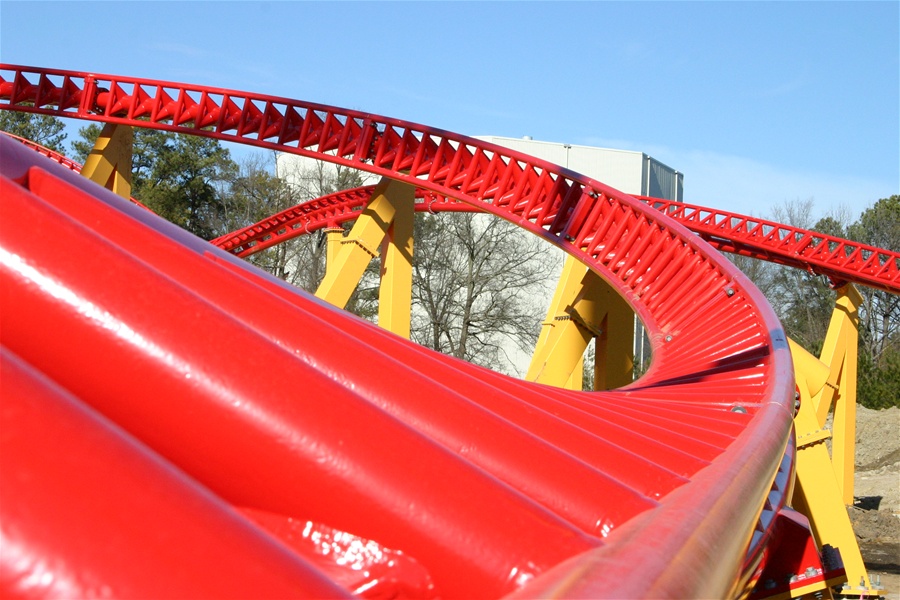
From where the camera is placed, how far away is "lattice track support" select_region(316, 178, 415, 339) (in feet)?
36.4

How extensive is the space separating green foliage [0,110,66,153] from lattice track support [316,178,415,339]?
76.5 feet

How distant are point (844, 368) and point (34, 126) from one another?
89.4 feet

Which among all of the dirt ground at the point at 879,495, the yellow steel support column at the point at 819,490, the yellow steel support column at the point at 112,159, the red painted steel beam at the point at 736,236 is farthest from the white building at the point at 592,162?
the yellow steel support column at the point at 819,490

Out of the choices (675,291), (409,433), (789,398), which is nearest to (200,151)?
(675,291)

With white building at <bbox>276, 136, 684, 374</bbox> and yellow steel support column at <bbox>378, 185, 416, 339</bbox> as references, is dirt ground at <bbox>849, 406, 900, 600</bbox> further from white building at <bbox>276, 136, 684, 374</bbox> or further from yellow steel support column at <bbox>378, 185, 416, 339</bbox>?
white building at <bbox>276, 136, 684, 374</bbox>

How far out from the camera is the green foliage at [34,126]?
3161 cm

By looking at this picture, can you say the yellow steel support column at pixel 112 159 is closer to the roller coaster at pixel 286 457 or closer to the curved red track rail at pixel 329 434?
the roller coaster at pixel 286 457

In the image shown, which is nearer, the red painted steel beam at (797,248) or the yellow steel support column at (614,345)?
the yellow steel support column at (614,345)

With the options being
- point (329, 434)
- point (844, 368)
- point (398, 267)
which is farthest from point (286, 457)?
point (844, 368)

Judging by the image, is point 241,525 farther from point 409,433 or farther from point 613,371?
point 613,371

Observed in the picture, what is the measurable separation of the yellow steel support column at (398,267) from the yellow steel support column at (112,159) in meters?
2.93

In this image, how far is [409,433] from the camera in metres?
1.22

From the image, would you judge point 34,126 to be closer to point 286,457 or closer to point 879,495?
point 879,495

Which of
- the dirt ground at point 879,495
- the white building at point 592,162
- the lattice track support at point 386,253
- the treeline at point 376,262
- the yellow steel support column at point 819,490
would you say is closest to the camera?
the yellow steel support column at point 819,490
